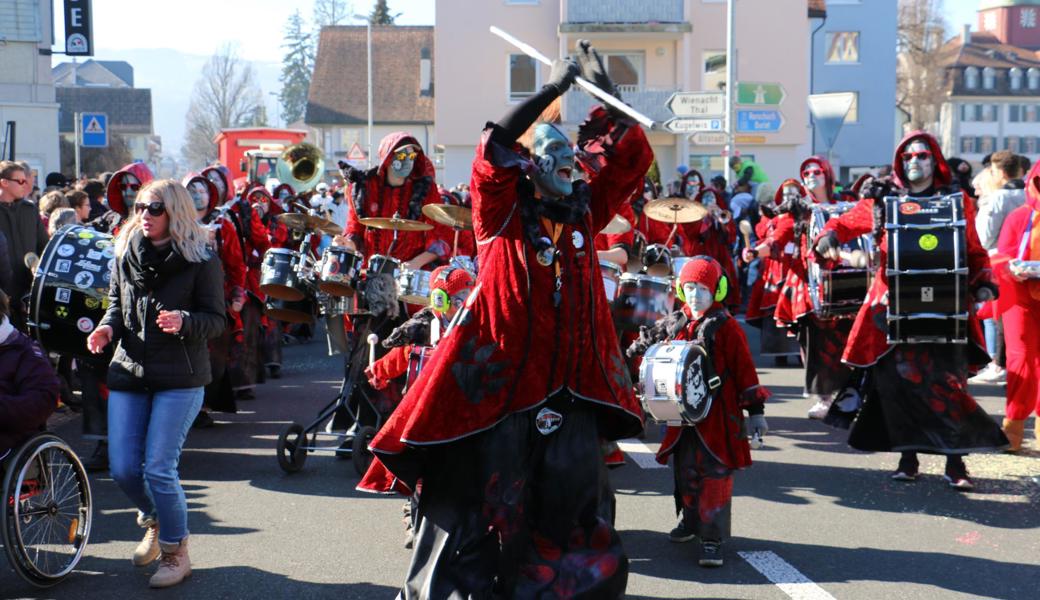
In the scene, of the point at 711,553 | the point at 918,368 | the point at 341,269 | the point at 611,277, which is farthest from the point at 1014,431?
the point at 341,269

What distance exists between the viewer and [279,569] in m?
6.30

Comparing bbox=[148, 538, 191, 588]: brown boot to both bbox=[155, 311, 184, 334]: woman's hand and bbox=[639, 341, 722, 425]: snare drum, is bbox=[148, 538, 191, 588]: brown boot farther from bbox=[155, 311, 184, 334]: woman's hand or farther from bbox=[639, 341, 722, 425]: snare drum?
bbox=[639, 341, 722, 425]: snare drum

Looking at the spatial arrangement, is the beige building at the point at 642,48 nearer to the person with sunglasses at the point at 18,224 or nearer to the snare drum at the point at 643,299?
the person with sunglasses at the point at 18,224

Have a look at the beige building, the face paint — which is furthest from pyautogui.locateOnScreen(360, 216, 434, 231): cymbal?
the beige building

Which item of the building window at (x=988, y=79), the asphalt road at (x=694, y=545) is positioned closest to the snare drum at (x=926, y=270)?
the asphalt road at (x=694, y=545)

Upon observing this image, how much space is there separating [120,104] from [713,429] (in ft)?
286

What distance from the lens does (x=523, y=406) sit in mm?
4852

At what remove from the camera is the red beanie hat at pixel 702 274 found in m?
6.75

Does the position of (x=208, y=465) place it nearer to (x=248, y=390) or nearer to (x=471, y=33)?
(x=248, y=390)

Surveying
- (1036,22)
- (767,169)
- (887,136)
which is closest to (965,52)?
(1036,22)

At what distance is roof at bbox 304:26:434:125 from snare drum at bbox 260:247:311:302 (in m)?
47.5

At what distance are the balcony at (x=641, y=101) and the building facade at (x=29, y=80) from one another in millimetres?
15489

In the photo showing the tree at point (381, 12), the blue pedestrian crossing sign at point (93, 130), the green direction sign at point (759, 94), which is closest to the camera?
the green direction sign at point (759, 94)

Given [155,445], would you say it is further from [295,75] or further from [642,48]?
[295,75]
